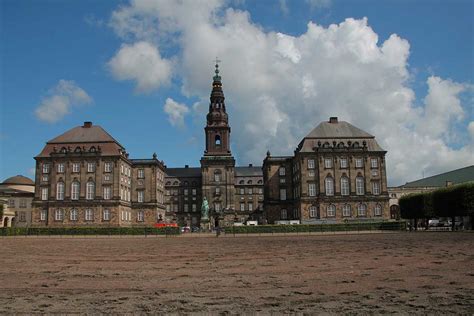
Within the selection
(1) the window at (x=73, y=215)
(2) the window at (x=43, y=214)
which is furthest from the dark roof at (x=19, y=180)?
(1) the window at (x=73, y=215)


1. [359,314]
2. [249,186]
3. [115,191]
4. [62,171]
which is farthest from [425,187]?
[359,314]

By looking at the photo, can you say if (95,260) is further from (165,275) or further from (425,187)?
(425,187)

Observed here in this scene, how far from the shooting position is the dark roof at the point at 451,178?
10932 centimetres

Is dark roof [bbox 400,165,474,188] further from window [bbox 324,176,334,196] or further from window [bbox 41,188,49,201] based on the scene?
window [bbox 41,188,49,201]

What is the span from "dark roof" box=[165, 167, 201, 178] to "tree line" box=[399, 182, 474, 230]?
66898 millimetres

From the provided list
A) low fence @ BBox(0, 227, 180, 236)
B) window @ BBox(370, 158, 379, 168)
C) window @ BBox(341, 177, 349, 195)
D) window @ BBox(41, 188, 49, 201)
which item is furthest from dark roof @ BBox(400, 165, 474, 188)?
window @ BBox(41, 188, 49, 201)

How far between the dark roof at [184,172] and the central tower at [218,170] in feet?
80.2

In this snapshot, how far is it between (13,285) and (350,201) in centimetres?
7157

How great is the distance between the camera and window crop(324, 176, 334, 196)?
3233 inches

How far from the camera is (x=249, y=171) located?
13638cm

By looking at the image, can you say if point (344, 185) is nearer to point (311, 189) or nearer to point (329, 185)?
point (329, 185)

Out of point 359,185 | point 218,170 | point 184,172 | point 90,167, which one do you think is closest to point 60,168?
point 90,167

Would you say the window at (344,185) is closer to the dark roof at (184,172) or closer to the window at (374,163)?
the window at (374,163)

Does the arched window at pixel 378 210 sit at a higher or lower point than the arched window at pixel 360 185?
lower
